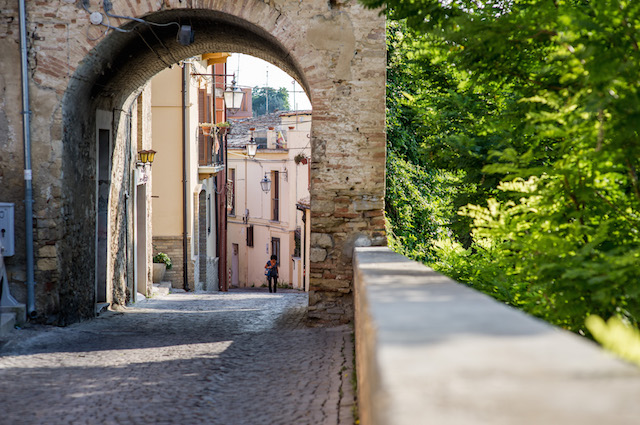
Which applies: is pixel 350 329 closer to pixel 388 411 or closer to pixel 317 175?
pixel 317 175

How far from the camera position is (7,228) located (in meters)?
7.98

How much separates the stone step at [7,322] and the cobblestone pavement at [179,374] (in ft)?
0.33

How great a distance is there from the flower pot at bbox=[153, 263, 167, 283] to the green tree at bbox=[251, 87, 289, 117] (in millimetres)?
60360

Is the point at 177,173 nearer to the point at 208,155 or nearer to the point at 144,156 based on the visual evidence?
the point at 208,155

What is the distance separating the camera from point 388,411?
1431 millimetres

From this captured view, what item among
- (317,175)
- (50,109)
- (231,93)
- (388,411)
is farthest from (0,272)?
(231,93)

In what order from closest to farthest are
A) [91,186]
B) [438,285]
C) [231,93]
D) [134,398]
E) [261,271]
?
[438,285], [134,398], [91,186], [231,93], [261,271]

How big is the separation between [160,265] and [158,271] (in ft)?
0.52

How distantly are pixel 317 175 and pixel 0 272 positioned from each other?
3.39 meters

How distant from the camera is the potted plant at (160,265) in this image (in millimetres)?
17984

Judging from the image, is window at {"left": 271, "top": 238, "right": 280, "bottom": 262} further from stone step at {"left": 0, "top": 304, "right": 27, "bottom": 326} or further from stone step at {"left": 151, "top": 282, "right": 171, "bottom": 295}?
stone step at {"left": 0, "top": 304, "right": 27, "bottom": 326}

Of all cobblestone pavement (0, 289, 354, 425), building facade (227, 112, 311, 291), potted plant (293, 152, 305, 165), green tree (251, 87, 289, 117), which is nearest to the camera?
cobblestone pavement (0, 289, 354, 425)

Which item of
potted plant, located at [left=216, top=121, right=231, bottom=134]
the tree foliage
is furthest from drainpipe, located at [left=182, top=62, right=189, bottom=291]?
the tree foliage

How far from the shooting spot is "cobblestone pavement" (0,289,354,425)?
15.4 ft
